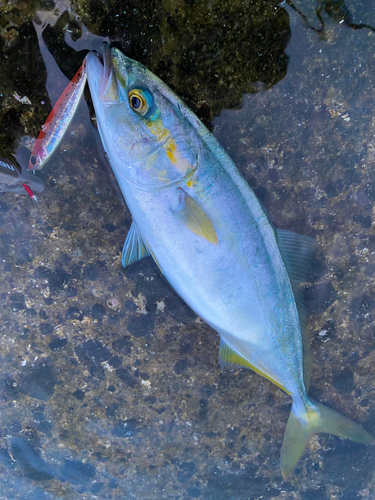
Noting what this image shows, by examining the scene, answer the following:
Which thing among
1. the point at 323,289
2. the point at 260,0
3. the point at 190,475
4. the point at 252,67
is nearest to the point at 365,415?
the point at 323,289

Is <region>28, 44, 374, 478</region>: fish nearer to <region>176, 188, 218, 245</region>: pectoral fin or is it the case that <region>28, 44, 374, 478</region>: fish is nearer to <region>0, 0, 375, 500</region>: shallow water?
<region>176, 188, 218, 245</region>: pectoral fin

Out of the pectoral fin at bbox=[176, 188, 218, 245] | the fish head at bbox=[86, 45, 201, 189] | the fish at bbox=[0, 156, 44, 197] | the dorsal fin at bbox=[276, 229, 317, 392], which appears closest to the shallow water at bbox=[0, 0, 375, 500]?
the fish at bbox=[0, 156, 44, 197]

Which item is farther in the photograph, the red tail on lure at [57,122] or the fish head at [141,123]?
the red tail on lure at [57,122]

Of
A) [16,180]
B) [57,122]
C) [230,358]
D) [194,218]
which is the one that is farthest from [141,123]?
[230,358]

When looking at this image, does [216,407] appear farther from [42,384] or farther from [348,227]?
[348,227]

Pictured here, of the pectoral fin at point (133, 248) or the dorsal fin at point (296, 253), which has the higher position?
the pectoral fin at point (133, 248)

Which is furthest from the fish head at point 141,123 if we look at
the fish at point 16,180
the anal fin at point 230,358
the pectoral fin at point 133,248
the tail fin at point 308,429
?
the tail fin at point 308,429

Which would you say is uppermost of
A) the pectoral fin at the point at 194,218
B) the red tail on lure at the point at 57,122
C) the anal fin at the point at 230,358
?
the red tail on lure at the point at 57,122

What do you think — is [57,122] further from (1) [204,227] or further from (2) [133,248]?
(1) [204,227]

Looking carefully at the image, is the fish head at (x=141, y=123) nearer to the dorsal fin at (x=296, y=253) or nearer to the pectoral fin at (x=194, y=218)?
the pectoral fin at (x=194, y=218)
